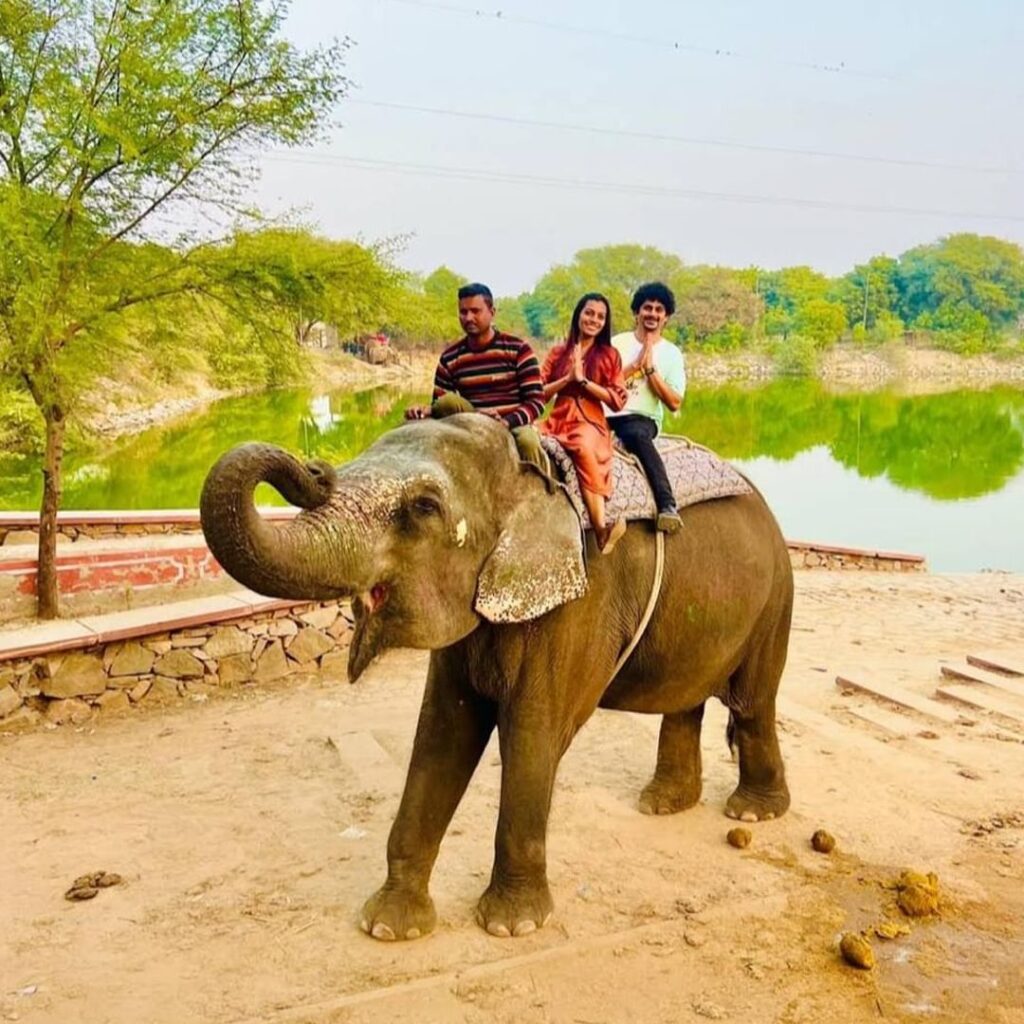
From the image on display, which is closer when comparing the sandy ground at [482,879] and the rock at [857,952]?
the sandy ground at [482,879]

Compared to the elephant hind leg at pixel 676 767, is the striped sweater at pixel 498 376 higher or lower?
higher

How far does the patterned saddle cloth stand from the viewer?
12.0 ft

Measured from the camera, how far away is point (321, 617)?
785cm

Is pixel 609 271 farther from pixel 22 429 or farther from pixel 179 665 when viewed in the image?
pixel 179 665

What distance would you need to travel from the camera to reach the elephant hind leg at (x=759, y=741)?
4812mm

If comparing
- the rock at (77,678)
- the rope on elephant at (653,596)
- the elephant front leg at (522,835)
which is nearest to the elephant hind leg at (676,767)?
the rope on elephant at (653,596)

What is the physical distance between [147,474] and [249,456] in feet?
59.8

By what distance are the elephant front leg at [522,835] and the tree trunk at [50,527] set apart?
20.1 feet

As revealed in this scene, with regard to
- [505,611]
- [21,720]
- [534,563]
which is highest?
[534,563]

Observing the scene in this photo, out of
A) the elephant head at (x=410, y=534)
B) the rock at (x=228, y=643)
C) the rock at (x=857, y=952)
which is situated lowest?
the rock at (x=857, y=952)

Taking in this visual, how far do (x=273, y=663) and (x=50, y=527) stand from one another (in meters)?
2.51

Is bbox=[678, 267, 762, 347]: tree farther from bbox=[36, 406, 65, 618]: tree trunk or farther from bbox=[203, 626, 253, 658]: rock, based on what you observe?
bbox=[203, 626, 253, 658]: rock

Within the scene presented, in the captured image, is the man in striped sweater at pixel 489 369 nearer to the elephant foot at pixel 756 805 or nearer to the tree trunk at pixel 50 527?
the elephant foot at pixel 756 805

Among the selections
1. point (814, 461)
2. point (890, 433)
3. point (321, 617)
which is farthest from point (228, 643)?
point (890, 433)
